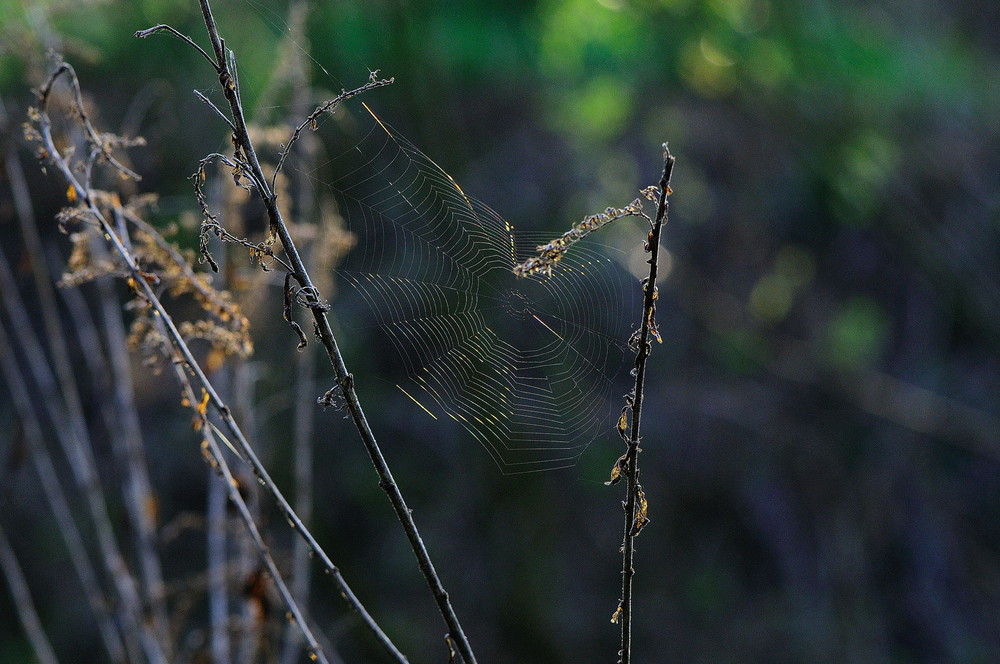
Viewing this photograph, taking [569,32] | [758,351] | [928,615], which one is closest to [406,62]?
[569,32]

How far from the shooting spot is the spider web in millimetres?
3104

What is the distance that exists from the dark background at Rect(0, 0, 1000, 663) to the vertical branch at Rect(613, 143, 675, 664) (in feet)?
11.6

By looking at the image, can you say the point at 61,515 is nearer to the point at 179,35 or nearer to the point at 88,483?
the point at 88,483

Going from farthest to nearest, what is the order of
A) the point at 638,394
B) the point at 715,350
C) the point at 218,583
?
the point at 715,350 < the point at 218,583 < the point at 638,394

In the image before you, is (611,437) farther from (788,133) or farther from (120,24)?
(120,24)

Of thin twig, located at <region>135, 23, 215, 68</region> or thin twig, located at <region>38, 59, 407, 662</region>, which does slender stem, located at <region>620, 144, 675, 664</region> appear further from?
thin twig, located at <region>135, 23, 215, 68</region>

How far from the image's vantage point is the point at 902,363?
564 centimetres

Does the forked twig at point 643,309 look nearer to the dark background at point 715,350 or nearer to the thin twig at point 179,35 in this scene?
the thin twig at point 179,35

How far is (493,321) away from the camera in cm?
466

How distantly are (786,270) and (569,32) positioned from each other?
2.58m

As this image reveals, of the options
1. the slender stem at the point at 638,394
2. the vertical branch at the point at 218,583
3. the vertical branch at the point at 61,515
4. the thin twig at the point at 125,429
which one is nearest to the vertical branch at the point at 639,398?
the slender stem at the point at 638,394

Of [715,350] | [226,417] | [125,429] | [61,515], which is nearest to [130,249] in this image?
[226,417]

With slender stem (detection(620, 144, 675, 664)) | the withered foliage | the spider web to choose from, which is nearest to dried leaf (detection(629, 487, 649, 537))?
slender stem (detection(620, 144, 675, 664))

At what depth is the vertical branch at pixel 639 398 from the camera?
736 mm
